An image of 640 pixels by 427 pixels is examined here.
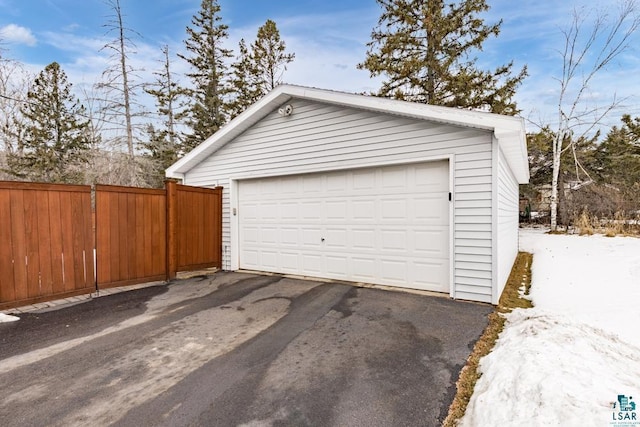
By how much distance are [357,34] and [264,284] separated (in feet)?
34.7

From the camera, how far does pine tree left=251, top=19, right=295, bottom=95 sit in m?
15.7

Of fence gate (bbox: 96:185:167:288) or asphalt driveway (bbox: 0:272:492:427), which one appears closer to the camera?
asphalt driveway (bbox: 0:272:492:427)

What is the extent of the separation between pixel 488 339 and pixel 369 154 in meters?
3.36

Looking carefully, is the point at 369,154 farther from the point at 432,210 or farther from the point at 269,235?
the point at 269,235

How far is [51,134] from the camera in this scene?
44.6 feet

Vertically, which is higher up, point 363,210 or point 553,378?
point 363,210

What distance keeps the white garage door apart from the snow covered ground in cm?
162

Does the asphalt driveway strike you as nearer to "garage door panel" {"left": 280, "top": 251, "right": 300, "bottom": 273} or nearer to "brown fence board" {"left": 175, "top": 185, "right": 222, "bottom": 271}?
"garage door panel" {"left": 280, "top": 251, "right": 300, "bottom": 273}

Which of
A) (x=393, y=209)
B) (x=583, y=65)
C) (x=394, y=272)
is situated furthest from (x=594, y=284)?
(x=583, y=65)

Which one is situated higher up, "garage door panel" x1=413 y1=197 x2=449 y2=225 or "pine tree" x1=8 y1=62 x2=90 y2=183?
"pine tree" x1=8 y1=62 x2=90 y2=183

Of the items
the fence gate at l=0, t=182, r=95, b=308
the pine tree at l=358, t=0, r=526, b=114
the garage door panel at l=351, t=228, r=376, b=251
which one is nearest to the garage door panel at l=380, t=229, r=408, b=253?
the garage door panel at l=351, t=228, r=376, b=251

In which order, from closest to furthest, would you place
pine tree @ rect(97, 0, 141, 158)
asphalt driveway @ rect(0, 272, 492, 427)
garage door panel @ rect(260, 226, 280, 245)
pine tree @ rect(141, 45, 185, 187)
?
asphalt driveway @ rect(0, 272, 492, 427)
garage door panel @ rect(260, 226, 280, 245)
pine tree @ rect(97, 0, 141, 158)
pine tree @ rect(141, 45, 185, 187)

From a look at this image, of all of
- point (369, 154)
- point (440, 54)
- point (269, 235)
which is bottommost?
point (269, 235)

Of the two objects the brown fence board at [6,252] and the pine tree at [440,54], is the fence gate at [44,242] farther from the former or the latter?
the pine tree at [440,54]
